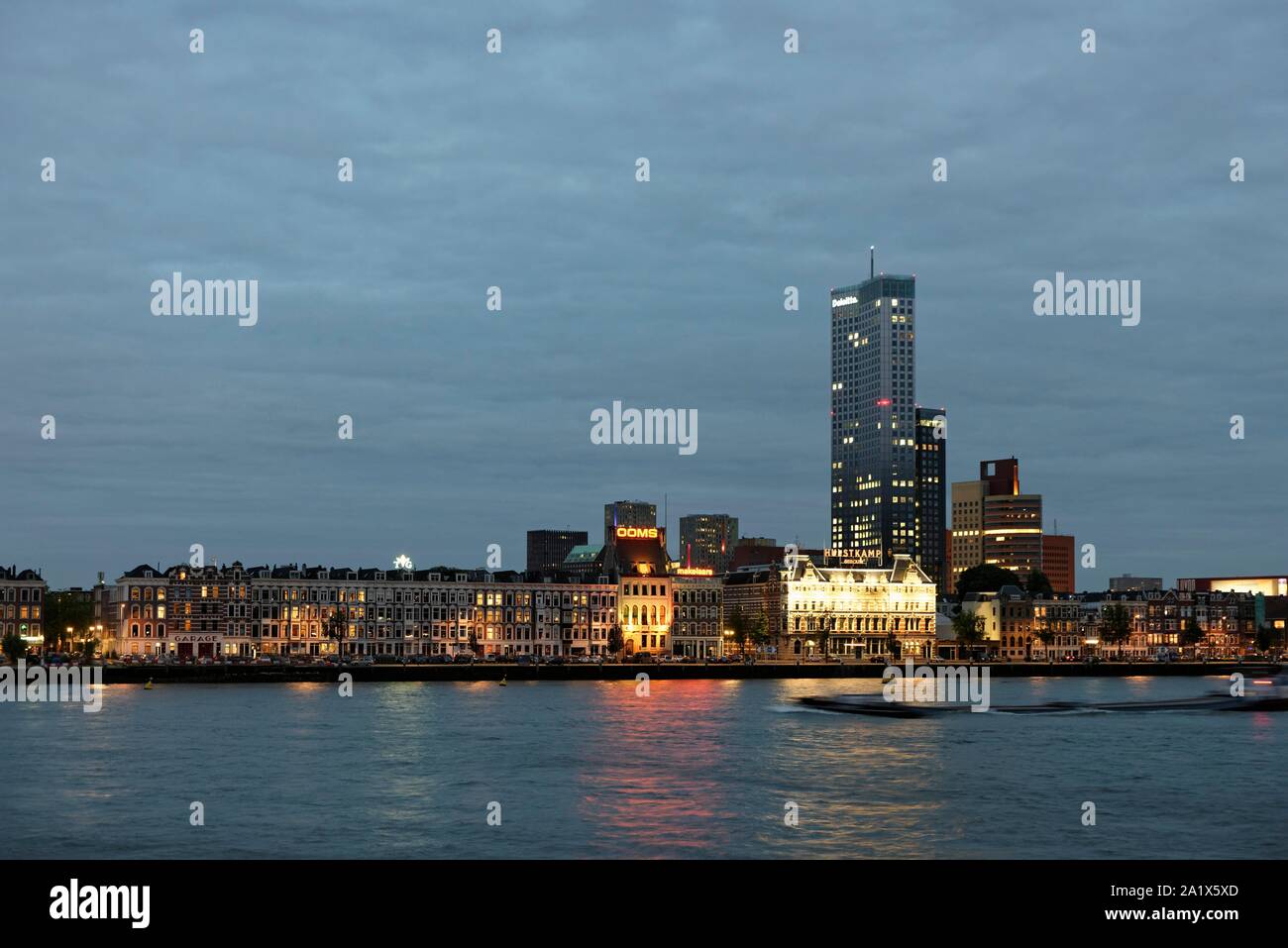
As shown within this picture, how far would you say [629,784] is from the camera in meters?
71.8

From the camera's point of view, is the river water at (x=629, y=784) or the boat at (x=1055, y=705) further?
the boat at (x=1055, y=705)

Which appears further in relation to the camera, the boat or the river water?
the boat

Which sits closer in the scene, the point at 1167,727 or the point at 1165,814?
the point at 1165,814

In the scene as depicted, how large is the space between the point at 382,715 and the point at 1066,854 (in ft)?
263

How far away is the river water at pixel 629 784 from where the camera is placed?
54.2 meters

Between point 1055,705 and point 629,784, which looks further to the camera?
point 1055,705

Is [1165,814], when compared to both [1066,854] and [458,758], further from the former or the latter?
[458,758]

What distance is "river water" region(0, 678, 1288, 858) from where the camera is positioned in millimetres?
54156

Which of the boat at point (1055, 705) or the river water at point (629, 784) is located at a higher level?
the river water at point (629, 784)

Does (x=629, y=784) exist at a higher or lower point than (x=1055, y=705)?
higher

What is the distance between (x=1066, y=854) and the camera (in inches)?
2047

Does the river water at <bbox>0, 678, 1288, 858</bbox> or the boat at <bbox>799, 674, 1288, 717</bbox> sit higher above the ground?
the river water at <bbox>0, 678, 1288, 858</bbox>
